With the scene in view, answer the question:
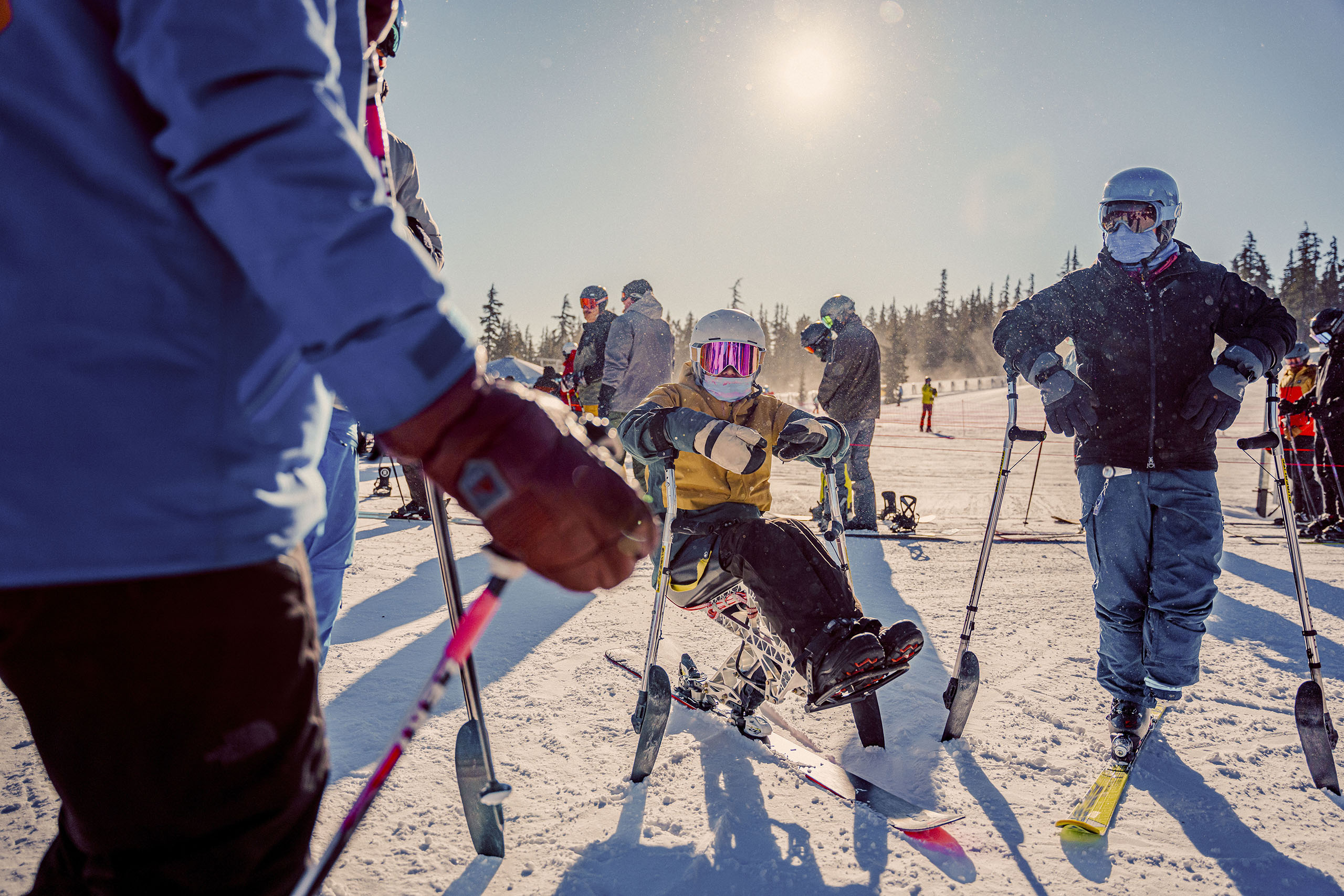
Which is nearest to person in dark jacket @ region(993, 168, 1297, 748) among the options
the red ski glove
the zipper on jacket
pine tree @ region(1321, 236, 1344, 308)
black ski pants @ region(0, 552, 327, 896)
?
the zipper on jacket

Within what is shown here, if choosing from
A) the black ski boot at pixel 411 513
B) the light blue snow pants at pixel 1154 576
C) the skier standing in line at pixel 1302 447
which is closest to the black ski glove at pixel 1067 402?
the light blue snow pants at pixel 1154 576

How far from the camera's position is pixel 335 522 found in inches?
84.7

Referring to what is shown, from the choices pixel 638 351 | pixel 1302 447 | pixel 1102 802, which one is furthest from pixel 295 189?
pixel 1302 447

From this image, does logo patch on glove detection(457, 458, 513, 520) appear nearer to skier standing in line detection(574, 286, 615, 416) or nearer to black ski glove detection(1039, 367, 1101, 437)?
black ski glove detection(1039, 367, 1101, 437)

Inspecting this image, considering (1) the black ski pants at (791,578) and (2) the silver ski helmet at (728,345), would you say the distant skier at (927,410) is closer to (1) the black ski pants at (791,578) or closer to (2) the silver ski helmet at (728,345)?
(2) the silver ski helmet at (728,345)

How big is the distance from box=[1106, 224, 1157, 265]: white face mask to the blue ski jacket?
10.6 feet

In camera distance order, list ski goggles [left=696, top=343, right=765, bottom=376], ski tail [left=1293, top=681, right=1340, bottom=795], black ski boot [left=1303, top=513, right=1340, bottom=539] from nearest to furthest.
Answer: ski tail [left=1293, top=681, right=1340, bottom=795]
ski goggles [left=696, top=343, right=765, bottom=376]
black ski boot [left=1303, top=513, right=1340, bottom=539]

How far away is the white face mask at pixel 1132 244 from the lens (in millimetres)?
2889

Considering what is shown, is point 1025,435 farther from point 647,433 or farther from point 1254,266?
point 1254,266

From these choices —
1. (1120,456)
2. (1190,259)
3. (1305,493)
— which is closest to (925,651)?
(1120,456)

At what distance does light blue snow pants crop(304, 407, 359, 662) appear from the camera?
2.05 m

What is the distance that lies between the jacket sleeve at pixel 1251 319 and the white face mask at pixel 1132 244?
0.30m

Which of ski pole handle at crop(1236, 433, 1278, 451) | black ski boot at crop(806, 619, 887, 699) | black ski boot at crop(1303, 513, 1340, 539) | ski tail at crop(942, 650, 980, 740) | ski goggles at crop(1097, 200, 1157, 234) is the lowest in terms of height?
ski tail at crop(942, 650, 980, 740)

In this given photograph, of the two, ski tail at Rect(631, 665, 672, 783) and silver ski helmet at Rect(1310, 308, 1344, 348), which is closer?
ski tail at Rect(631, 665, 672, 783)
